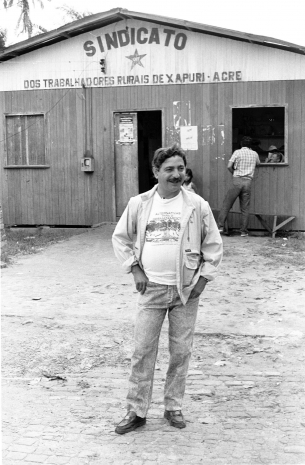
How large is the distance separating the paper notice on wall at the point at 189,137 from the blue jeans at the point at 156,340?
9.76 meters

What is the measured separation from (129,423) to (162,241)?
49.0 inches

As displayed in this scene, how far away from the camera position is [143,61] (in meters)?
13.9

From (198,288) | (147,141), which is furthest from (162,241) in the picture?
(147,141)

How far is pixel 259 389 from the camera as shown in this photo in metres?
5.16

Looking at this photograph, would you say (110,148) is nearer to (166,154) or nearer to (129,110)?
(129,110)

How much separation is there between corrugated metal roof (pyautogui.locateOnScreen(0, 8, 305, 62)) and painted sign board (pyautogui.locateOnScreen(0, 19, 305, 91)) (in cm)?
17

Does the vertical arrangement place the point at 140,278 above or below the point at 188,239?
below

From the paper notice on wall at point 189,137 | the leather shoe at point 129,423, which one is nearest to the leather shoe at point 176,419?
the leather shoe at point 129,423

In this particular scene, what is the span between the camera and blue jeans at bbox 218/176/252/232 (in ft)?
42.8

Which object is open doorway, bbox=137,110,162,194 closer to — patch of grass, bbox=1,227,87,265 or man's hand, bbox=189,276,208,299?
patch of grass, bbox=1,227,87,265

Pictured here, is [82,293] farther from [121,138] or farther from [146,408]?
[121,138]

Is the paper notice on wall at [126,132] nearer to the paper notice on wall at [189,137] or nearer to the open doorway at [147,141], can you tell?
the paper notice on wall at [189,137]

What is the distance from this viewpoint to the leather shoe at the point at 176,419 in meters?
4.38

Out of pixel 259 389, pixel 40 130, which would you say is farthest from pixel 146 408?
pixel 40 130
